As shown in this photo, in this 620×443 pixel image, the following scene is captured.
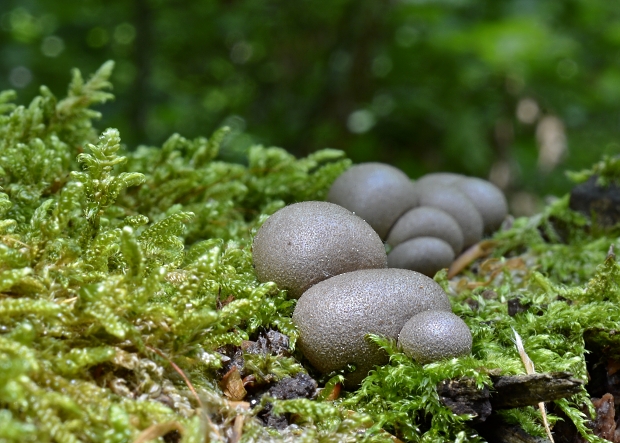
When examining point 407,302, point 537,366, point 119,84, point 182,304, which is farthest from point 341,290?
point 119,84

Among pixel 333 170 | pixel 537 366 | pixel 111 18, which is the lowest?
pixel 537 366

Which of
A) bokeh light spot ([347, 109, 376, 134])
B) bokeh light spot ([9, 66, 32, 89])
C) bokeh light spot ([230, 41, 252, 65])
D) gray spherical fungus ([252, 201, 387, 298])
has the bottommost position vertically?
gray spherical fungus ([252, 201, 387, 298])

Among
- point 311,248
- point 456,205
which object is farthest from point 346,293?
point 456,205

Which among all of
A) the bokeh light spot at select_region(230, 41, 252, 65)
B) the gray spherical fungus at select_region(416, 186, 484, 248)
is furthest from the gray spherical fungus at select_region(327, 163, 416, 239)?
the bokeh light spot at select_region(230, 41, 252, 65)

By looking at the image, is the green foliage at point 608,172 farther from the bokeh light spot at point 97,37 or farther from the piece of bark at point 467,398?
the bokeh light spot at point 97,37

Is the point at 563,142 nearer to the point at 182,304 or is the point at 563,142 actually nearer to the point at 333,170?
the point at 333,170

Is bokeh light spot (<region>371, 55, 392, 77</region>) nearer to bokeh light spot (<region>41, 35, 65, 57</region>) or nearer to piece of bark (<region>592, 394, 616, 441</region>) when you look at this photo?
bokeh light spot (<region>41, 35, 65, 57</region>)

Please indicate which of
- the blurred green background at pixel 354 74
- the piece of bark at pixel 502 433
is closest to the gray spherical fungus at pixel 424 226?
the piece of bark at pixel 502 433
